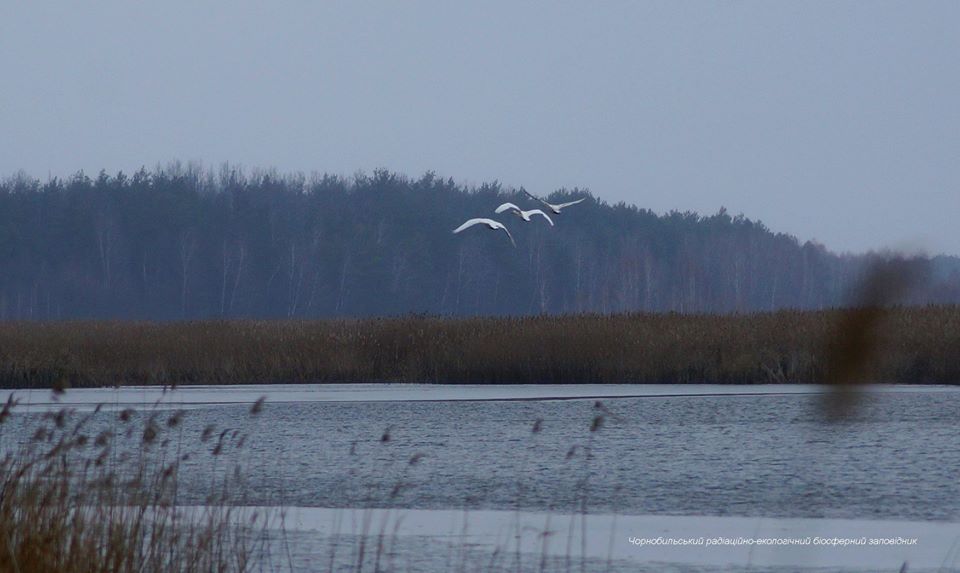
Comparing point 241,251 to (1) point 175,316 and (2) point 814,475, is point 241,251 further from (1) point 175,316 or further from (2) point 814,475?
(2) point 814,475

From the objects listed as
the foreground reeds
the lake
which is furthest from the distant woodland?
the lake

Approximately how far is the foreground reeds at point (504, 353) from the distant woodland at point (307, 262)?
122 ft

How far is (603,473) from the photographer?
760 cm

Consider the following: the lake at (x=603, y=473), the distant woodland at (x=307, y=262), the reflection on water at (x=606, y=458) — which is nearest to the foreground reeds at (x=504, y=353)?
the lake at (x=603, y=473)

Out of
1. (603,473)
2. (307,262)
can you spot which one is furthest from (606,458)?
(307,262)

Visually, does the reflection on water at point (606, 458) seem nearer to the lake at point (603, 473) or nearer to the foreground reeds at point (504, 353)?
the lake at point (603, 473)

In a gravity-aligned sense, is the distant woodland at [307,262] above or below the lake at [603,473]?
above

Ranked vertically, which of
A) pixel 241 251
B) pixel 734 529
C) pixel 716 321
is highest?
pixel 241 251

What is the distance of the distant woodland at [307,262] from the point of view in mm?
57656

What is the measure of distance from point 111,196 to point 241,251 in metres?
6.83

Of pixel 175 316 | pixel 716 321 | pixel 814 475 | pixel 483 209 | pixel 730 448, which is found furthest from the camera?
pixel 483 209

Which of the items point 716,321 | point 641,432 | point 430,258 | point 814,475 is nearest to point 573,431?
point 641,432

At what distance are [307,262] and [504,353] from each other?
4471 centimetres

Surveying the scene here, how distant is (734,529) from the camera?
5.38 m
